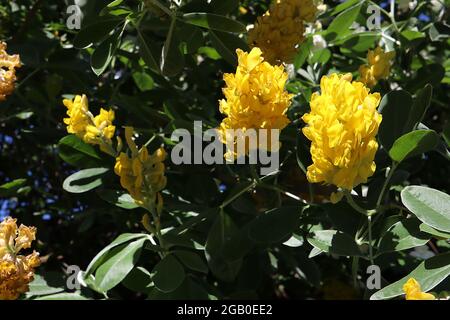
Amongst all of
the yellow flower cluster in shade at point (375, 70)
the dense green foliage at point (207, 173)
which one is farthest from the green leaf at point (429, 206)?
the yellow flower cluster in shade at point (375, 70)

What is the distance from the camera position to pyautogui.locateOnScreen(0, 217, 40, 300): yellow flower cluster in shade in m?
1.72

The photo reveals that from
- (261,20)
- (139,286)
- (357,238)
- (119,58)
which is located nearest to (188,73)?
(119,58)

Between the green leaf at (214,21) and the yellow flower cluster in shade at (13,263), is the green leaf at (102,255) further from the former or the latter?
the green leaf at (214,21)

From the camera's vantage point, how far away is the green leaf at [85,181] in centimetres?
214

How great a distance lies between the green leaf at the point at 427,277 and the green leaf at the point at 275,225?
0.33 m

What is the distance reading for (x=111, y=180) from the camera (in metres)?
2.27

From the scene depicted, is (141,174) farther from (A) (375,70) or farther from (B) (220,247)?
(A) (375,70)

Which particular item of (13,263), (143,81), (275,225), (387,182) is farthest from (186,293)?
(143,81)

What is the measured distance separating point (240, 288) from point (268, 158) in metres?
0.57

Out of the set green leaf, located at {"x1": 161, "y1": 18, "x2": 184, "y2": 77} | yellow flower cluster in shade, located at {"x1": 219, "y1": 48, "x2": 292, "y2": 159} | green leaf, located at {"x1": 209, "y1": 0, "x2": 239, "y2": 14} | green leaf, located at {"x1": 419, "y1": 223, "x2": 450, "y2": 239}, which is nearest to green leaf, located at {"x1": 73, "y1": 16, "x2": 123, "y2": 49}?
green leaf, located at {"x1": 161, "y1": 18, "x2": 184, "y2": 77}

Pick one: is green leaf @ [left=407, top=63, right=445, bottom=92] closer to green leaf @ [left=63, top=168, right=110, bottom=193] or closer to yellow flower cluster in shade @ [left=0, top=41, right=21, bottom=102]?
green leaf @ [left=63, top=168, right=110, bottom=193]

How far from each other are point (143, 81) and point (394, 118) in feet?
3.75

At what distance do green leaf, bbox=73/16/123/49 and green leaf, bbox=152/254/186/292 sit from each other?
604 mm

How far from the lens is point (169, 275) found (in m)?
1.83
